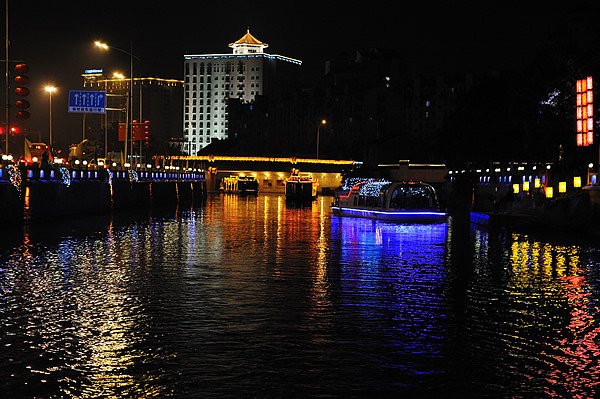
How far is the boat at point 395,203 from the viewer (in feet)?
140

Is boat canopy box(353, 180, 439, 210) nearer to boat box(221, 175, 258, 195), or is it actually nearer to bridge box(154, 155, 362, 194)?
boat box(221, 175, 258, 195)

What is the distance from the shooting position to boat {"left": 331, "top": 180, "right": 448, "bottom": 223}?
140 feet

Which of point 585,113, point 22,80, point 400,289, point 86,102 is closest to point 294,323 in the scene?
point 400,289

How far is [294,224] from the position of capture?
3897 centimetres

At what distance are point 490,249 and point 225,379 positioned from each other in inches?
728

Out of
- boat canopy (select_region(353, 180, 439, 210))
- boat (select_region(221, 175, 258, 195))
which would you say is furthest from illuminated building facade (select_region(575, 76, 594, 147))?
boat (select_region(221, 175, 258, 195))

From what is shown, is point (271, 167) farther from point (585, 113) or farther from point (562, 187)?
point (585, 113)

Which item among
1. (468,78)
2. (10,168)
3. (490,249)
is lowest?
(490,249)

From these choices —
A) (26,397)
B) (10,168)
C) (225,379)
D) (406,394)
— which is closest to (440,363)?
(406,394)

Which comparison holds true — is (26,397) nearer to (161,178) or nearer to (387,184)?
(387,184)

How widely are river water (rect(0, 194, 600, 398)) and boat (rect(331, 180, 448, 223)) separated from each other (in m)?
17.8

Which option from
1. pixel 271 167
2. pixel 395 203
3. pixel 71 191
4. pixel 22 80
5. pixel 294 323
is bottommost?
pixel 294 323

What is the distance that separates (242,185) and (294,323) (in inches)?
4215

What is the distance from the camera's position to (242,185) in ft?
391
